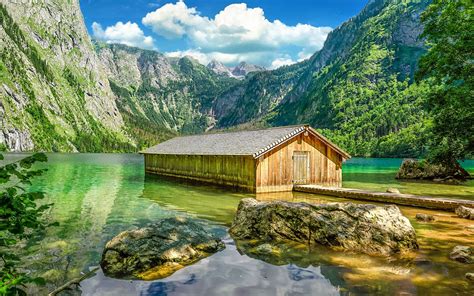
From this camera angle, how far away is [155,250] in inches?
444

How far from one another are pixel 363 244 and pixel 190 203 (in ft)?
47.0

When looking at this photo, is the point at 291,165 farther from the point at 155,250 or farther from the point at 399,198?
the point at 155,250

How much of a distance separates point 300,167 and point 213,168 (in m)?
8.24

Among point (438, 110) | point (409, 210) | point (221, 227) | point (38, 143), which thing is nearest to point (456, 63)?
point (438, 110)

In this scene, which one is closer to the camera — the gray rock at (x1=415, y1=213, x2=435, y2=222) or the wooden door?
the gray rock at (x1=415, y1=213, x2=435, y2=222)

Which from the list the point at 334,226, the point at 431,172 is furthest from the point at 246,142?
the point at 431,172

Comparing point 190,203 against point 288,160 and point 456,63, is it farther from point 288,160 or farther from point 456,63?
point 456,63

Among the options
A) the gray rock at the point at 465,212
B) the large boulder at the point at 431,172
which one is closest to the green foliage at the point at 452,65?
the gray rock at the point at 465,212

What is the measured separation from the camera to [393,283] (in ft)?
31.0

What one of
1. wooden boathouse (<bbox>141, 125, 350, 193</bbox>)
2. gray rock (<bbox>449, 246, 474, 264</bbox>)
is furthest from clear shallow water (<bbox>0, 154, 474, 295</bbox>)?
→ wooden boathouse (<bbox>141, 125, 350, 193</bbox>)

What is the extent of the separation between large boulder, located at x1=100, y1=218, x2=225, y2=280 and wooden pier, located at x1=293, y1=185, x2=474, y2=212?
15446 mm

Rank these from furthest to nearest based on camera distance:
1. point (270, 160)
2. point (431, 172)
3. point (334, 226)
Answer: point (431, 172) → point (270, 160) → point (334, 226)

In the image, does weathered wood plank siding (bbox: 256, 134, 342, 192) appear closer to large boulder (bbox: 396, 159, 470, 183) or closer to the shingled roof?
the shingled roof

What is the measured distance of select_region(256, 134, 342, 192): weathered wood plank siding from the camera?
30.2m
